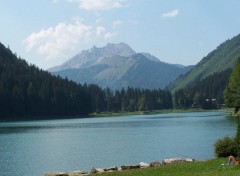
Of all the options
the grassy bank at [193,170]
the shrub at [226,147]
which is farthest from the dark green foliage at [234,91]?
the grassy bank at [193,170]

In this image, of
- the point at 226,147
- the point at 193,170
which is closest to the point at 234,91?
the point at 226,147

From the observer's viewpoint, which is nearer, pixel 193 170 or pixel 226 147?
pixel 193 170

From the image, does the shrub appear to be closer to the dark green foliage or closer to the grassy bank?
the grassy bank

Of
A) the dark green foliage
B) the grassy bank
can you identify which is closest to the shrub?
the grassy bank

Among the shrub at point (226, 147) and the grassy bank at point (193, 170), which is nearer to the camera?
the grassy bank at point (193, 170)

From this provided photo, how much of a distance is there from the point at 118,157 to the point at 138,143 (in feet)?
72.9

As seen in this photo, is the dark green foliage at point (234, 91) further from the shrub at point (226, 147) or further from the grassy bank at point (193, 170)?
the grassy bank at point (193, 170)

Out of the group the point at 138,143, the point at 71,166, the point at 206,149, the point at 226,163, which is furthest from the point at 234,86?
the point at 226,163

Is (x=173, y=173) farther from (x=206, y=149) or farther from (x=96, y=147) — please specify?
(x=96, y=147)

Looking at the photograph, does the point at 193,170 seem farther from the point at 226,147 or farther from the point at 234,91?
the point at 234,91

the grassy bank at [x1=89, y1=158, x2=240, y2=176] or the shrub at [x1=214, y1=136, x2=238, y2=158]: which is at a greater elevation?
the shrub at [x1=214, y1=136, x2=238, y2=158]

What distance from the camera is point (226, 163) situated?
43.0 meters

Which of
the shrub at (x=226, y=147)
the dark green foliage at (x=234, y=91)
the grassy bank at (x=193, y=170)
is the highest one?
the dark green foliage at (x=234, y=91)

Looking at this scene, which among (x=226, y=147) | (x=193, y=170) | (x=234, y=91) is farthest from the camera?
(x=234, y=91)
